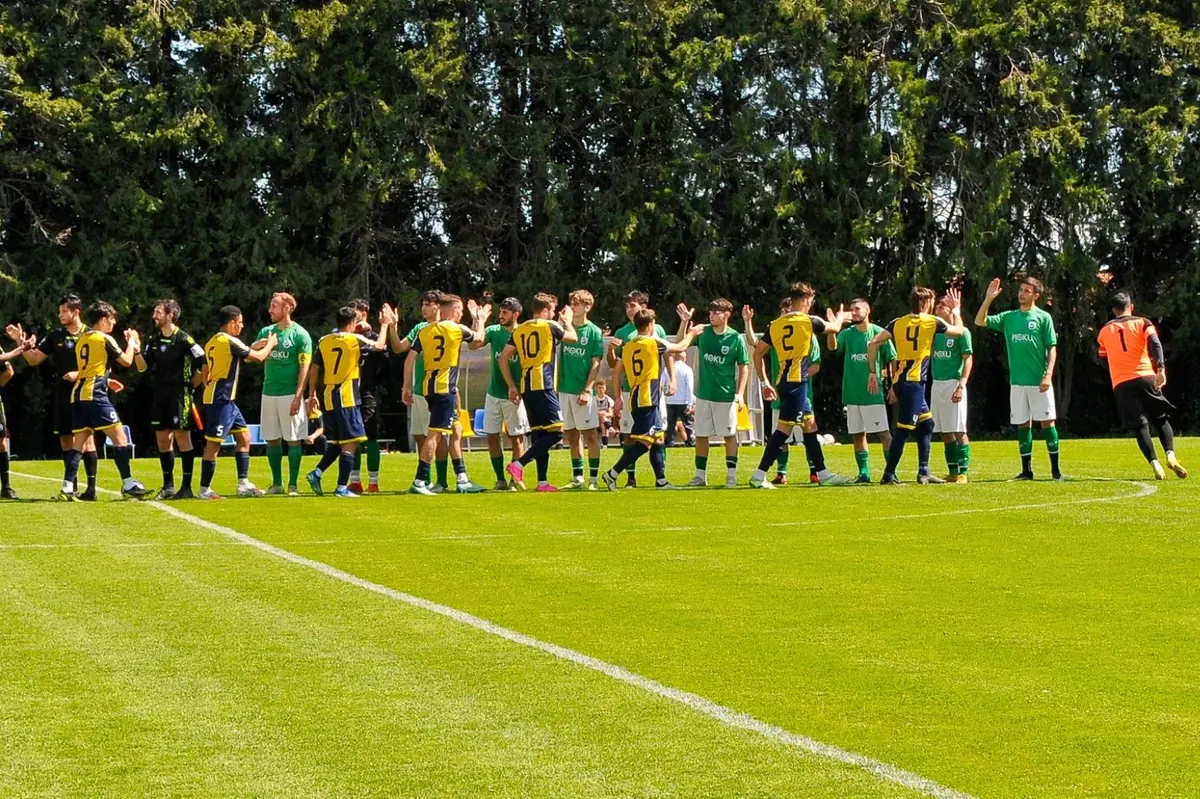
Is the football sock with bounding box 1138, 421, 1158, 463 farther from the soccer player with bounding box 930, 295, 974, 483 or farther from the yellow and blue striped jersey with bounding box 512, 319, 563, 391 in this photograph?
the yellow and blue striped jersey with bounding box 512, 319, 563, 391

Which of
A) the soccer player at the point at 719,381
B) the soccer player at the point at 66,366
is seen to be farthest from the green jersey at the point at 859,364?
the soccer player at the point at 66,366

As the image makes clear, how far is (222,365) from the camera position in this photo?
17.9 m

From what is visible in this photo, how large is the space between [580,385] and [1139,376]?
5.94m

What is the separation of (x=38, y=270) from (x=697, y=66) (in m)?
15.5

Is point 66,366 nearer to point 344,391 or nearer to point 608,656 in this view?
point 344,391

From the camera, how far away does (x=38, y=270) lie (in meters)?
38.1

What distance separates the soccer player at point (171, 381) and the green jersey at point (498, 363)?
3.28 meters

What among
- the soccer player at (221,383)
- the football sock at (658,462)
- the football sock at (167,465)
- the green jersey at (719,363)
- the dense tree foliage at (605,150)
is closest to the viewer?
the soccer player at (221,383)

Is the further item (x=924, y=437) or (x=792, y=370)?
(x=792, y=370)

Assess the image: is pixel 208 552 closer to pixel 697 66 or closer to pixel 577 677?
pixel 577 677

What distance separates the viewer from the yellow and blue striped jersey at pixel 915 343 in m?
18.0

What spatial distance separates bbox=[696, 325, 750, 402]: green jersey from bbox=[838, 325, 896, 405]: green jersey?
115cm

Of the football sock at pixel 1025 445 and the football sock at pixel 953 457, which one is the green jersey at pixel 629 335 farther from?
the football sock at pixel 1025 445

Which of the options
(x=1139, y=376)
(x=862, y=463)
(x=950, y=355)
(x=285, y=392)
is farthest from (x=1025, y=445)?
(x=285, y=392)
